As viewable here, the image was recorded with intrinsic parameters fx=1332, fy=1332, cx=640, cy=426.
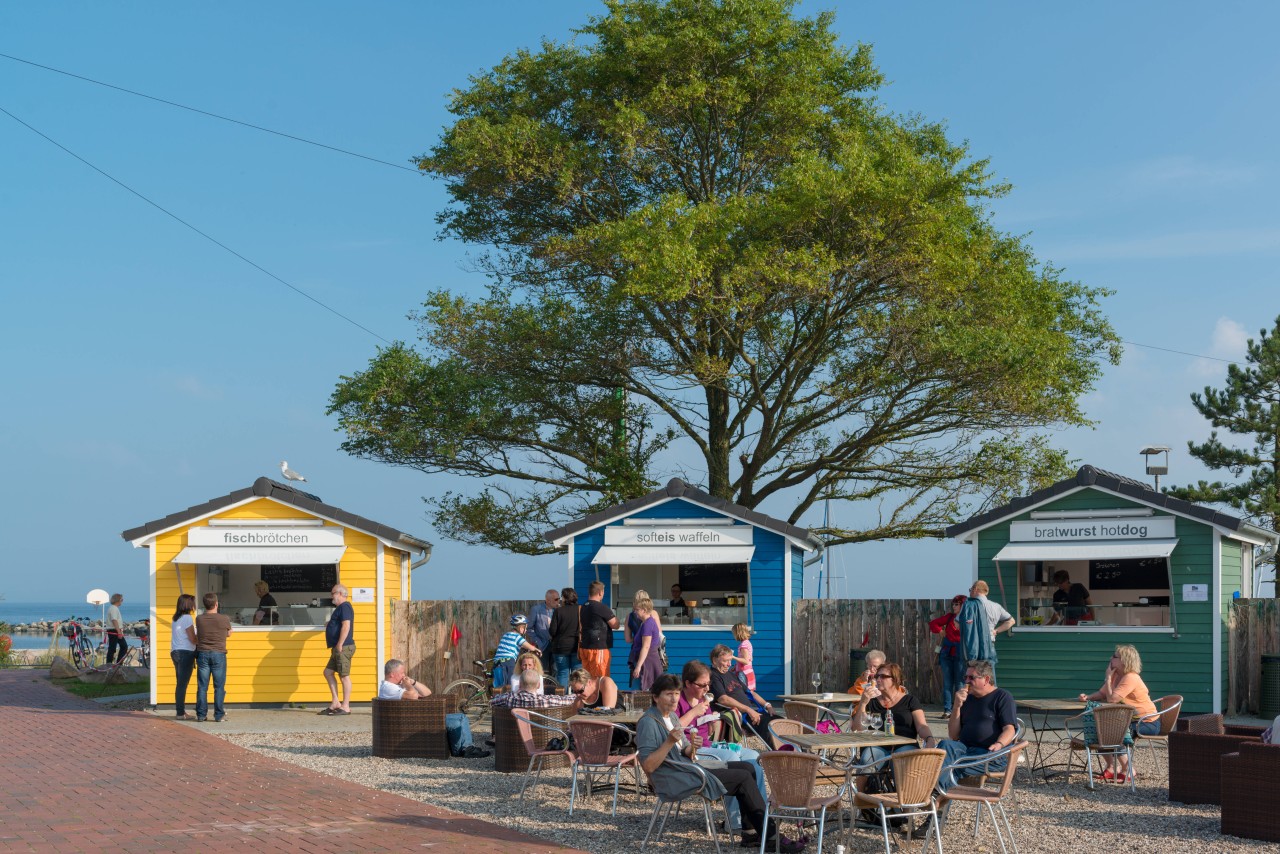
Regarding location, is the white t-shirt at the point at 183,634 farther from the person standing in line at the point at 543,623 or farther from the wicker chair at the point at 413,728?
the wicker chair at the point at 413,728

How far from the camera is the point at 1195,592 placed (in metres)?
15.4

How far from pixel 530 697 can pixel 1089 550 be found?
761 centimetres

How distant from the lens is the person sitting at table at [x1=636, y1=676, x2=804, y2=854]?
8219 millimetres

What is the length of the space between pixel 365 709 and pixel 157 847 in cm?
899

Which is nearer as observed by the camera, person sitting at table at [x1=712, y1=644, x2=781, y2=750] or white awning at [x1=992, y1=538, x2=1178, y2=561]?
person sitting at table at [x1=712, y1=644, x2=781, y2=750]

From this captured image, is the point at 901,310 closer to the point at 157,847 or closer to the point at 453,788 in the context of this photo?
the point at 453,788

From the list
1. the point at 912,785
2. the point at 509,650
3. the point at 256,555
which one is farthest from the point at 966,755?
the point at 256,555

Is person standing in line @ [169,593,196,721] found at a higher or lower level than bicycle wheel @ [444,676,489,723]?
higher

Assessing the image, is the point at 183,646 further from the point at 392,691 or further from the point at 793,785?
the point at 793,785

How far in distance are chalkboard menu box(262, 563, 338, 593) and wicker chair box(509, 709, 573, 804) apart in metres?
9.02

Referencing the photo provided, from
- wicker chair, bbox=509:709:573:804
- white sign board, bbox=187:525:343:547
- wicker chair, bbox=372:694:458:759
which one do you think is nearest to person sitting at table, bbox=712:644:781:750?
wicker chair, bbox=509:709:573:804

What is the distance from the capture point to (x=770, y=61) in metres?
22.2

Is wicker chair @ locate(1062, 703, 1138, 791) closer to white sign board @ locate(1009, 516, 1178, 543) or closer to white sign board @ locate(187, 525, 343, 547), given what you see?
white sign board @ locate(1009, 516, 1178, 543)

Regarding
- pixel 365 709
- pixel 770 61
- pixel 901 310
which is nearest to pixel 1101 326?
pixel 901 310
